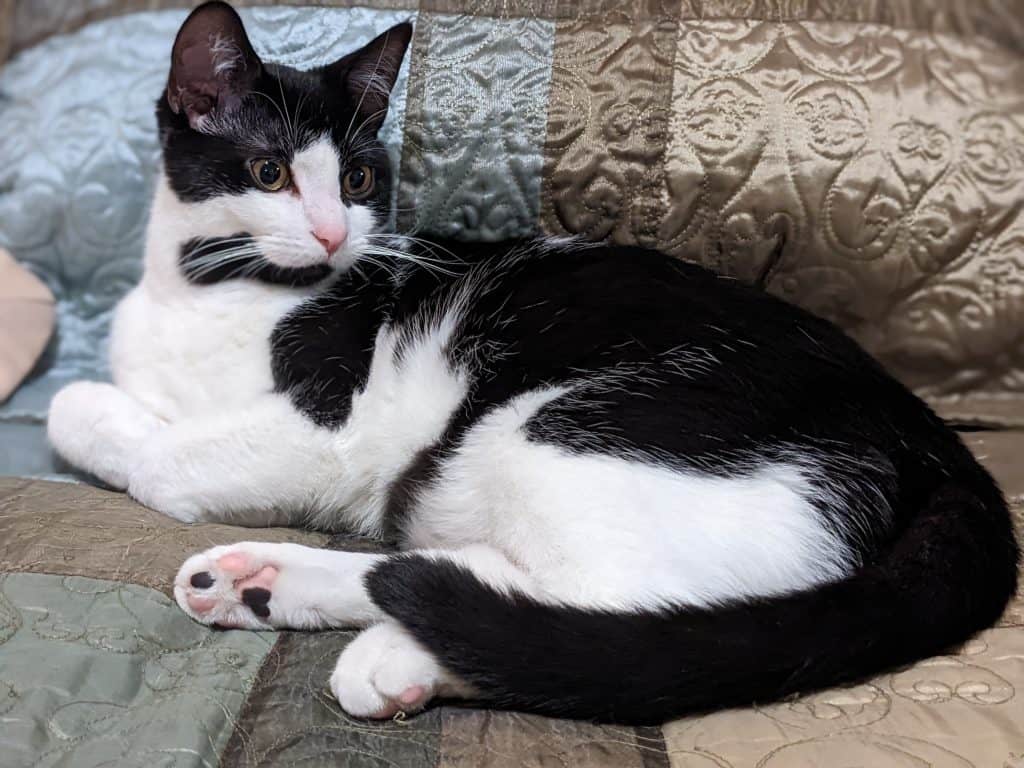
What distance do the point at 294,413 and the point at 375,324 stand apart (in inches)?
6.6

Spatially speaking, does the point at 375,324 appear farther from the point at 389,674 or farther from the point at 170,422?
the point at 389,674

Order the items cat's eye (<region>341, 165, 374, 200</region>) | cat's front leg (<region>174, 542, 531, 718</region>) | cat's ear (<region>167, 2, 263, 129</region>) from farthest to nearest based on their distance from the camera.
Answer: cat's eye (<region>341, 165, 374, 200</region>) < cat's ear (<region>167, 2, 263, 129</region>) < cat's front leg (<region>174, 542, 531, 718</region>)

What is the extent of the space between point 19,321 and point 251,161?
2.08 ft

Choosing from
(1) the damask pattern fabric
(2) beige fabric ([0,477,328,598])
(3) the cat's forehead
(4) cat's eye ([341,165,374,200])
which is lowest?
(2) beige fabric ([0,477,328,598])

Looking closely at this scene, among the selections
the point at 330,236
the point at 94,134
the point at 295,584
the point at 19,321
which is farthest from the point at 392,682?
the point at 94,134

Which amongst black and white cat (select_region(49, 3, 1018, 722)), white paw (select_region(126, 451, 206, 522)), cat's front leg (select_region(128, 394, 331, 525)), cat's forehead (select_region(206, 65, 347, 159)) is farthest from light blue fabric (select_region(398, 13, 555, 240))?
white paw (select_region(126, 451, 206, 522))

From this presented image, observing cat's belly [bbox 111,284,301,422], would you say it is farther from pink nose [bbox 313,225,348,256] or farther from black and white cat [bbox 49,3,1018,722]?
pink nose [bbox 313,225,348,256]

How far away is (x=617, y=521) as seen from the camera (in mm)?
901

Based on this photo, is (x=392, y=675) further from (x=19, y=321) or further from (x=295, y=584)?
(x=19, y=321)

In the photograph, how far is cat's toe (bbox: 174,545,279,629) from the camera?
3.06 feet

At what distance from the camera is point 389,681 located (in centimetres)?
81

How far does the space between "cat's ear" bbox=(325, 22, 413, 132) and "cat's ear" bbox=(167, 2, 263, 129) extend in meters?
0.14

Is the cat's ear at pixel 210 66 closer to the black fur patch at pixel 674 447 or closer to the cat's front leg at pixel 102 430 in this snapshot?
the black fur patch at pixel 674 447

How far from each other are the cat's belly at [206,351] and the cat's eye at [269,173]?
15 centimetres
